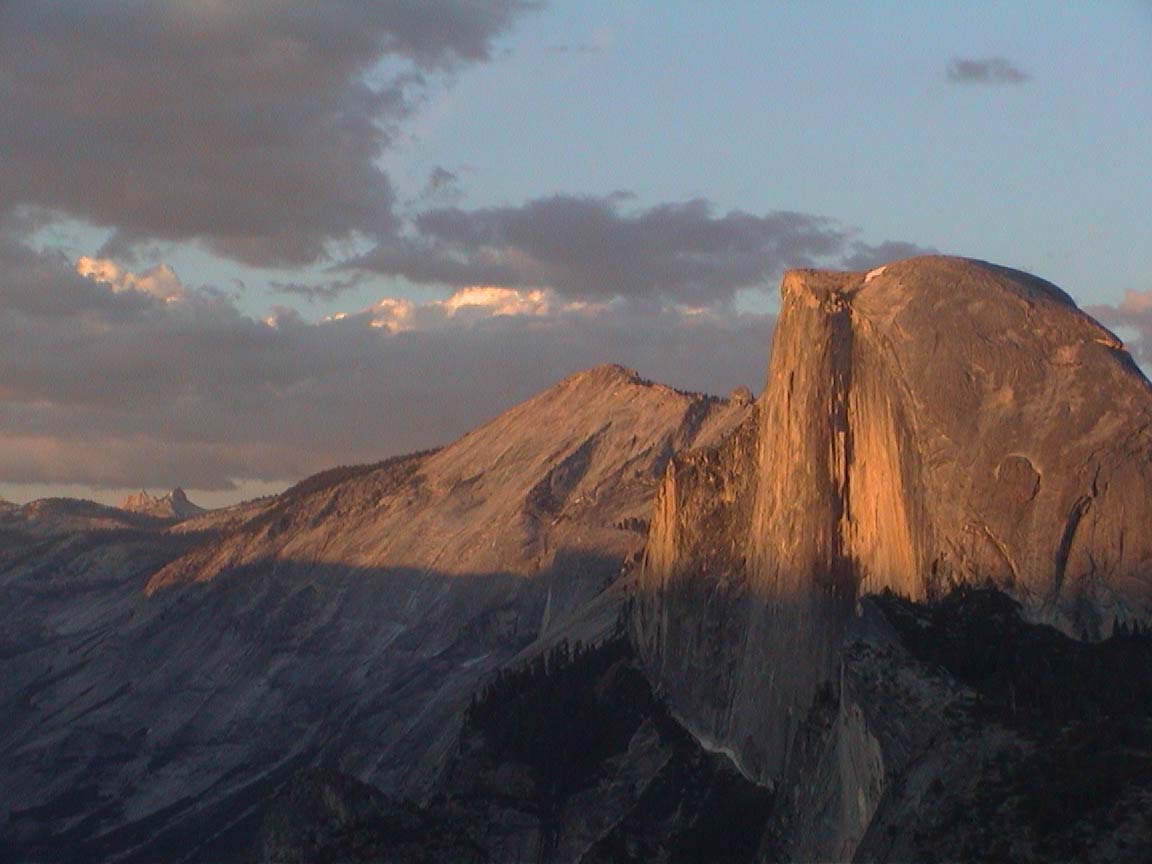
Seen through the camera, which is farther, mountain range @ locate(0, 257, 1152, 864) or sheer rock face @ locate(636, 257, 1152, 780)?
sheer rock face @ locate(636, 257, 1152, 780)

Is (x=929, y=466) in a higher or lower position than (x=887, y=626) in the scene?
higher

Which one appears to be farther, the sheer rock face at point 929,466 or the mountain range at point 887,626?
the sheer rock face at point 929,466

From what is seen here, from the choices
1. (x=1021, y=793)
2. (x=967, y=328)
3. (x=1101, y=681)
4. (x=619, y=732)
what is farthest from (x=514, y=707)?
(x=1021, y=793)

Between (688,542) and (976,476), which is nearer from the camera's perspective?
(976,476)

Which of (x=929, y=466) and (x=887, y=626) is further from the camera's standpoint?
(x=929, y=466)

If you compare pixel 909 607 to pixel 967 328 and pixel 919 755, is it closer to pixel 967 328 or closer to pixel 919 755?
pixel 967 328

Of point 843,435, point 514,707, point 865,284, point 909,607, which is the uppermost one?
point 865,284

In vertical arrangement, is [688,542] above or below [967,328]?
below

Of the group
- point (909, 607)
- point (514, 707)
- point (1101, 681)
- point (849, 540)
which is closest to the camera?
point (1101, 681)
